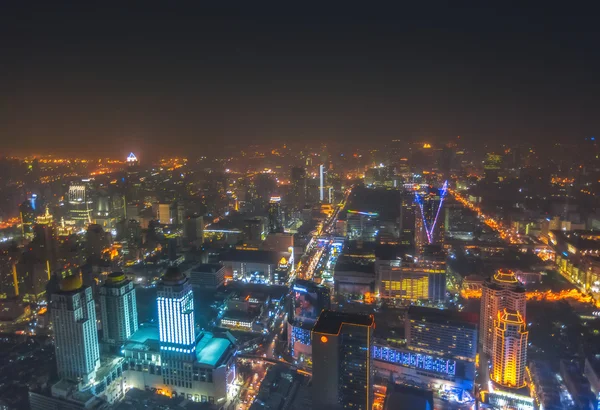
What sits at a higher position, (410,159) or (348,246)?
(410,159)

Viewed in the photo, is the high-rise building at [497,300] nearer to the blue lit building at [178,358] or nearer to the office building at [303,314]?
the office building at [303,314]

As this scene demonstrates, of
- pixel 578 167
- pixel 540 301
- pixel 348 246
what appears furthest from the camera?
pixel 578 167

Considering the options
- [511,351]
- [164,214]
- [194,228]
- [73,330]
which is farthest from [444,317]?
[164,214]

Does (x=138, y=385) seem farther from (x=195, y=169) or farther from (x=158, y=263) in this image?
(x=195, y=169)

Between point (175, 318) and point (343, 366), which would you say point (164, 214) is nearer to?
point (175, 318)

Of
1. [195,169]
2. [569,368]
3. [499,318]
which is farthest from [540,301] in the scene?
[195,169]

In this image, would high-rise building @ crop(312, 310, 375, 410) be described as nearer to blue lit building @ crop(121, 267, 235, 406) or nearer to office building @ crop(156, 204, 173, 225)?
blue lit building @ crop(121, 267, 235, 406)
